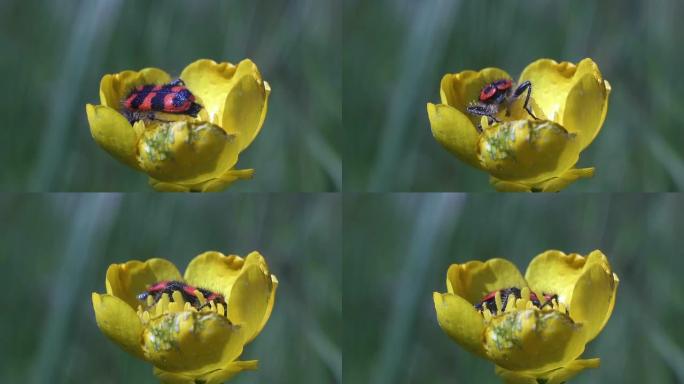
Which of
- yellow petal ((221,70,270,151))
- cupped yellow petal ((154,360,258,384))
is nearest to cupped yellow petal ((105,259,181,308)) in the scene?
cupped yellow petal ((154,360,258,384))

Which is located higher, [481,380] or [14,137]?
[14,137]

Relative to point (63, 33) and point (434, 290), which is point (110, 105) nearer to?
point (63, 33)

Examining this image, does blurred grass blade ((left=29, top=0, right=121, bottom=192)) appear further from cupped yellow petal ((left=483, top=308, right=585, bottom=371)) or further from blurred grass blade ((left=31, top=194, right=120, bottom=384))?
cupped yellow petal ((left=483, top=308, right=585, bottom=371))

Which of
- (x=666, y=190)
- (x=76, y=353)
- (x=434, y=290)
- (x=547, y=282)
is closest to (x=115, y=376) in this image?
(x=76, y=353)

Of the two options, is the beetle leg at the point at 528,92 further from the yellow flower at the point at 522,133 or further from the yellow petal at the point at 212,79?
the yellow petal at the point at 212,79

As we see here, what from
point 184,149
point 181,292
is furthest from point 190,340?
point 184,149
